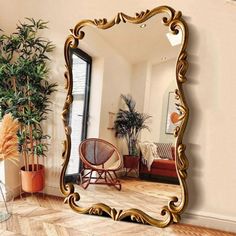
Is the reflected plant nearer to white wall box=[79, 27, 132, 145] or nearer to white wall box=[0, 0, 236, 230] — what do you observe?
white wall box=[79, 27, 132, 145]

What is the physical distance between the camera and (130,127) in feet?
6.90

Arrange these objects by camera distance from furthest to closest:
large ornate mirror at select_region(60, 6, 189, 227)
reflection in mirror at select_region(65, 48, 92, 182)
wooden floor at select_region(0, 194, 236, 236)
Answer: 1. reflection in mirror at select_region(65, 48, 92, 182)
2. large ornate mirror at select_region(60, 6, 189, 227)
3. wooden floor at select_region(0, 194, 236, 236)

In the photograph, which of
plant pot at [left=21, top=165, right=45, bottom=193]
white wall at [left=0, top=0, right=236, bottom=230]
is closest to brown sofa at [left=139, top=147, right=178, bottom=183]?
white wall at [left=0, top=0, right=236, bottom=230]

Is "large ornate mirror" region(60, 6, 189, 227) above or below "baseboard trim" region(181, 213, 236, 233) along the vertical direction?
above

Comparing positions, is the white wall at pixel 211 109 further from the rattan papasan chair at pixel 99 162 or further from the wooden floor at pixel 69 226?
the rattan papasan chair at pixel 99 162

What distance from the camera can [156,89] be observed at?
2.03 metres

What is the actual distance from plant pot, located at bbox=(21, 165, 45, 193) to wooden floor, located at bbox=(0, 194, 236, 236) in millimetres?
176

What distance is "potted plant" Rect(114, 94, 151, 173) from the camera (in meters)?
2.06

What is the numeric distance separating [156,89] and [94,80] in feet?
1.96

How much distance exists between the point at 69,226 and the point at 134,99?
3.84 feet

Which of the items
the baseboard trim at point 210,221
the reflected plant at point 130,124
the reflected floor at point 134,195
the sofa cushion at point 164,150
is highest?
the reflected plant at point 130,124

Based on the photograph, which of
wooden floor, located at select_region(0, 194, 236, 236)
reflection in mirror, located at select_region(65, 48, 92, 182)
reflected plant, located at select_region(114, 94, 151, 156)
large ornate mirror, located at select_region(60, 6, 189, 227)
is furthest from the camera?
reflection in mirror, located at select_region(65, 48, 92, 182)

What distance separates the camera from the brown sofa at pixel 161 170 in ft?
6.37

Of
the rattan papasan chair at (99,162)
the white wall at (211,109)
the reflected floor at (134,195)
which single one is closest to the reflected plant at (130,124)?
the rattan papasan chair at (99,162)
